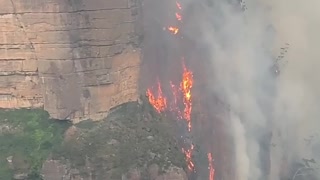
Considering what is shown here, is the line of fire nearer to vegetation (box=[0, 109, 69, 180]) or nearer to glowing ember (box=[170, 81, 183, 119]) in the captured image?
glowing ember (box=[170, 81, 183, 119])

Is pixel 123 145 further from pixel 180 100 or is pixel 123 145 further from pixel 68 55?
pixel 180 100

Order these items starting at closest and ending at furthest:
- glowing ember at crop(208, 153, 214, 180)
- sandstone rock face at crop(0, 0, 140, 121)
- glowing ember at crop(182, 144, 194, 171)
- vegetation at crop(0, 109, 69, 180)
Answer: vegetation at crop(0, 109, 69, 180), sandstone rock face at crop(0, 0, 140, 121), glowing ember at crop(182, 144, 194, 171), glowing ember at crop(208, 153, 214, 180)

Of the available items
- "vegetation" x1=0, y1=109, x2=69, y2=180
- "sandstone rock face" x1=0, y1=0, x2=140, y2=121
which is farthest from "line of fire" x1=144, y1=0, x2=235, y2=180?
"vegetation" x1=0, y1=109, x2=69, y2=180

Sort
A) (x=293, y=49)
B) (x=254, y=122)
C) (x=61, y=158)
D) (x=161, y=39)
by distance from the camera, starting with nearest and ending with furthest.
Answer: (x=61, y=158) → (x=161, y=39) → (x=254, y=122) → (x=293, y=49)

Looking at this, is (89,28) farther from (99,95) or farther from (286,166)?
(286,166)

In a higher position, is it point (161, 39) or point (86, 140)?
point (161, 39)

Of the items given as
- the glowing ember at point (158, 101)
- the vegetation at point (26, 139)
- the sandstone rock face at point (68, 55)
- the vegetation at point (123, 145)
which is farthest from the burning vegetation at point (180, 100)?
the vegetation at point (26, 139)

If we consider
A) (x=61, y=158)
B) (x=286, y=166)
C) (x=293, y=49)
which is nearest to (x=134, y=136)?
(x=61, y=158)
